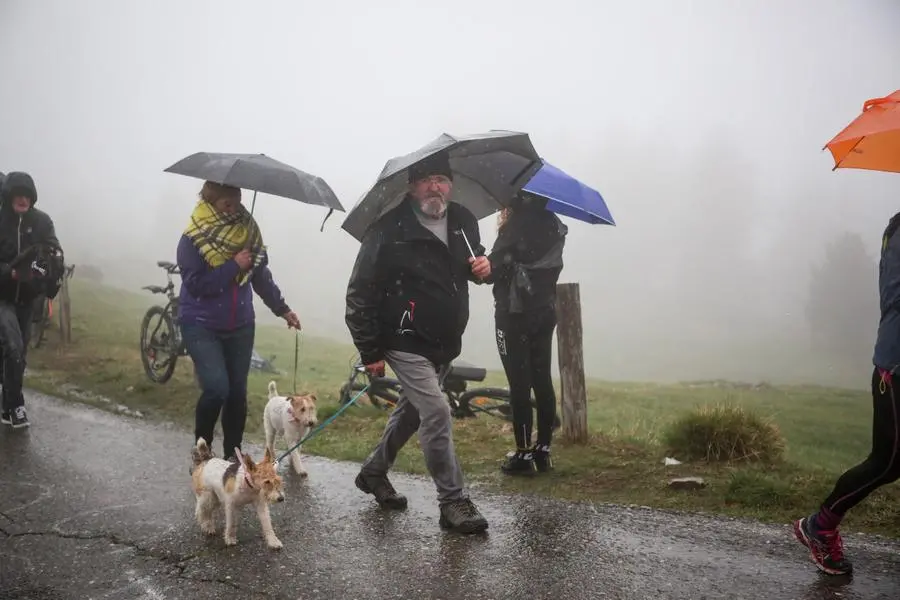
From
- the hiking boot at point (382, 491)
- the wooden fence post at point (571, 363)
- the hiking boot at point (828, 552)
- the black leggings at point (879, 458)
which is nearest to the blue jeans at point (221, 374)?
the hiking boot at point (382, 491)

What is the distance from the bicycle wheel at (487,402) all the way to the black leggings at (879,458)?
253 inches

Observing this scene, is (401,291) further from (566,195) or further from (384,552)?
(566,195)

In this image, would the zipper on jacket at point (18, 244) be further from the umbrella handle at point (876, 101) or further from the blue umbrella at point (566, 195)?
the umbrella handle at point (876, 101)

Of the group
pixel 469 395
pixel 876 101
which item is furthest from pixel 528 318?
pixel 469 395

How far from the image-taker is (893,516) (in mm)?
5281

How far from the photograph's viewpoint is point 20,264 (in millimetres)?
8000

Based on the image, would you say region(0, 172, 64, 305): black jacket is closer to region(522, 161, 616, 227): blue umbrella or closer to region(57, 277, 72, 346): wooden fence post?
region(522, 161, 616, 227): blue umbrella

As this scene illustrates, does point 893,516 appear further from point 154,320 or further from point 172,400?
point 154,320

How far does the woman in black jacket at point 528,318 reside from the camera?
21.8ft

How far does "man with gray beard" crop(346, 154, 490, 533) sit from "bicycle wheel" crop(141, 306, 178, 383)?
25.1 ft

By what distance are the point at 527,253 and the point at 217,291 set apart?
2.88m

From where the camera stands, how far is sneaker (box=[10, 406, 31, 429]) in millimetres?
8586

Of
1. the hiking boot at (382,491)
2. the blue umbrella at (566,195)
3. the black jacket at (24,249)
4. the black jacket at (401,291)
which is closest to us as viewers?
the black jacket at (401,291)

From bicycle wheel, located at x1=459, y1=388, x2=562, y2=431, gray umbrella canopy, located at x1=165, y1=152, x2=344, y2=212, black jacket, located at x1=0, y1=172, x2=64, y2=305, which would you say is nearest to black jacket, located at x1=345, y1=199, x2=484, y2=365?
gray umbrella canopy, located at x1=165, y1=152, x2=344, y2=212
